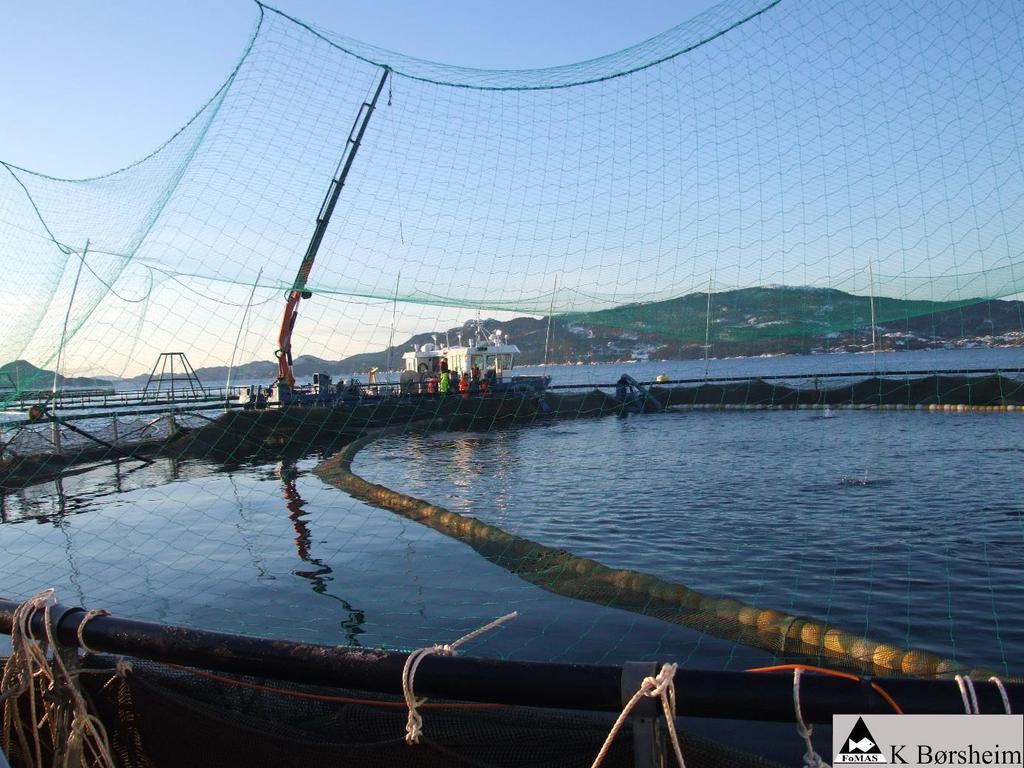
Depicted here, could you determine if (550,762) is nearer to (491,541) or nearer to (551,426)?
(491,541)

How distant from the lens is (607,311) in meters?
9.92

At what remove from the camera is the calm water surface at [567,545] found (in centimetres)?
761

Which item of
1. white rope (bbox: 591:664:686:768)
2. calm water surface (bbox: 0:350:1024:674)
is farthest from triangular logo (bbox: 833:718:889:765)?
calm water surface (bbox: 0:350:1024:674)

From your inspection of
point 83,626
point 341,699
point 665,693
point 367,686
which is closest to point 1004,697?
point 665,693

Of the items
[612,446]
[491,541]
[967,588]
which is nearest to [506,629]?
[491,541]

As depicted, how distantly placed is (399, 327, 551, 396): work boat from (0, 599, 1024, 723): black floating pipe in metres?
32.5

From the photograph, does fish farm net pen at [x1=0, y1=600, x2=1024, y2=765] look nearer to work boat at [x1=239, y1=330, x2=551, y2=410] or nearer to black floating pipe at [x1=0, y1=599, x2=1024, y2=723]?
black floating pipe at [x1=0, y1=599, x2=1024, y2=723]

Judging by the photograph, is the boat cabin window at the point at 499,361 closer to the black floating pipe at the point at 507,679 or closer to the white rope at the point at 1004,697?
the black floating pipe at the point at 507,679

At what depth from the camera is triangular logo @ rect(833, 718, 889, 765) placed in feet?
5.17

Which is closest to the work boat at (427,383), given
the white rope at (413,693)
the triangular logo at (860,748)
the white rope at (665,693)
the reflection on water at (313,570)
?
the reflection on water at (313,570)

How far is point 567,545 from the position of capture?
1166 cm

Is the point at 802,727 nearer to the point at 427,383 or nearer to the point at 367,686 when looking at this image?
the point at 367,686

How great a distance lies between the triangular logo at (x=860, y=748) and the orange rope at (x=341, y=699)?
743 millimetres

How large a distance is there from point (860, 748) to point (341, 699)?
128 centimetres
